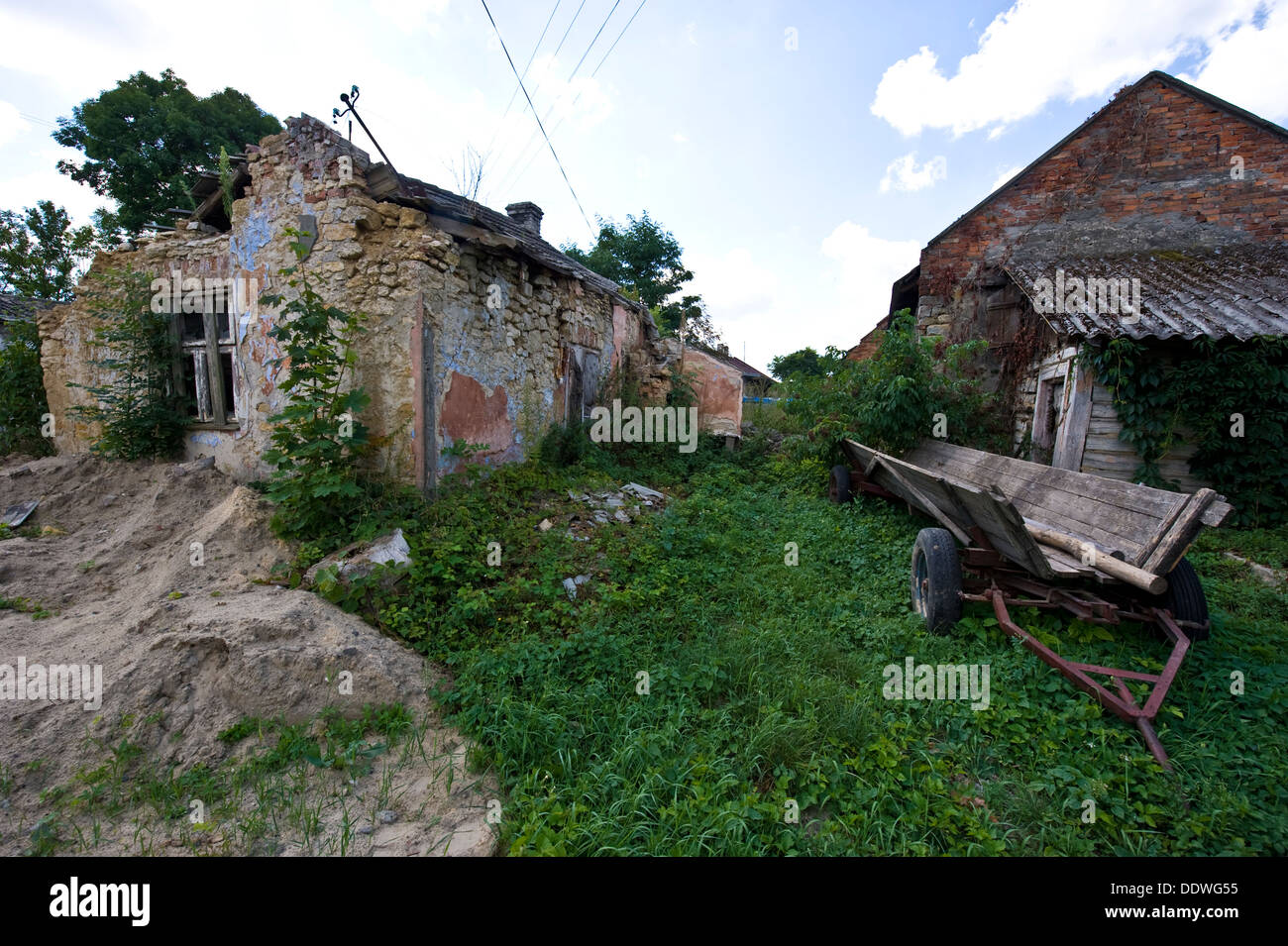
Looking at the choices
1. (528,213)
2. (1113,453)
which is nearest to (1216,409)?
(1113,453)

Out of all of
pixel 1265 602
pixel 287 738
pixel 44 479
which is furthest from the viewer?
pixel 44 479

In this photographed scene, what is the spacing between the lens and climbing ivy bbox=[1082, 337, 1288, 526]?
19.3ft

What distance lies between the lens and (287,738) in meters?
2.68

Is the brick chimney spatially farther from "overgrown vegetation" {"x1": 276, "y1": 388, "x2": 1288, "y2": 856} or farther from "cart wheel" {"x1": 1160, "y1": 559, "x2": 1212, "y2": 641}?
"cart wheel" {"x1": 1160, "y1": 559, "x2": 1212, "y2": 641}

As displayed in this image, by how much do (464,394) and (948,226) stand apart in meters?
9.21

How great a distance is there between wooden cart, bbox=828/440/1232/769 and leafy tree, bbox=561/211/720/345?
2126 centimetres

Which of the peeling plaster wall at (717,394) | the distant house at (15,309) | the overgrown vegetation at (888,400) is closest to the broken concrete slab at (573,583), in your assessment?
the overgrown vegetation at (888,400)

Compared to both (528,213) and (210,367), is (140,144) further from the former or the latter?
(210,367)

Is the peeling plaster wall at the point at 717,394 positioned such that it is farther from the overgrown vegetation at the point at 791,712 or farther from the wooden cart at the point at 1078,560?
the wooden cart at the point at 1078,560

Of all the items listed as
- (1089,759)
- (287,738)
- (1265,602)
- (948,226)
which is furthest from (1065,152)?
(287,738)

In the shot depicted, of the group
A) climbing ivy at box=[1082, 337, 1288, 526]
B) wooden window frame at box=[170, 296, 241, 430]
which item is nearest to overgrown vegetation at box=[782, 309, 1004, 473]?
climbing ivy at box=[1082, 337, 1288, 526]

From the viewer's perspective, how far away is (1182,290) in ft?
23.5

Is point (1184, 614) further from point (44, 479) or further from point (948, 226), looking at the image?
point (44, 479)

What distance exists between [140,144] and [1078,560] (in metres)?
26.3
